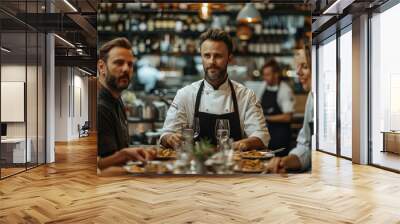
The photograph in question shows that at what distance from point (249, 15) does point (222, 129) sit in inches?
44.8

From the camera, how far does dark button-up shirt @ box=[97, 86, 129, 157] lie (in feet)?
12.9

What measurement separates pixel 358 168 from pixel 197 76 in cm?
→ 495

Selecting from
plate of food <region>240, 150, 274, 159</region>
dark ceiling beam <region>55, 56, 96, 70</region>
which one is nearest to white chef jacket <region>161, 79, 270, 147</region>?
plate of food <region>240, 150, 274, 159</region>

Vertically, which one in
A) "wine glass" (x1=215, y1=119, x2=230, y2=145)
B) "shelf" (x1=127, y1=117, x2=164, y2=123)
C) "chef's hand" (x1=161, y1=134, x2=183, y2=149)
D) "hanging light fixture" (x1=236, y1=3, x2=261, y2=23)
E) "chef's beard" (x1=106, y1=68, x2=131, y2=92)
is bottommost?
"chef's hand" (x1=161, y1=134, x2=183, y2=149)

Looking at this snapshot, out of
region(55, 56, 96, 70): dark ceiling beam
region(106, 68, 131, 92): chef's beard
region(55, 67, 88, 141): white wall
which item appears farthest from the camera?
region(55, 67, 88, 141): white wall

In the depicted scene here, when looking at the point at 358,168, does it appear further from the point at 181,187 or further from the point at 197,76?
the point at 197,76

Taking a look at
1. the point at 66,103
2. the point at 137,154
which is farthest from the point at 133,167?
the point at 66,103

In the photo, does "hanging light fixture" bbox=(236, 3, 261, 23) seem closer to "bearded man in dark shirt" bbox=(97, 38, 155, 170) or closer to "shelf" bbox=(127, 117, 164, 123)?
"bearded man in dark shirt" bbox=(97, 38, 155, 170)

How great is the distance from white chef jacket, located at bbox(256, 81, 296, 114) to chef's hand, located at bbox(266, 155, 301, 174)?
0.47m

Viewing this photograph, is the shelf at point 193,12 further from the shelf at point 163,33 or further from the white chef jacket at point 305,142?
the white chef jacket at point 305,142

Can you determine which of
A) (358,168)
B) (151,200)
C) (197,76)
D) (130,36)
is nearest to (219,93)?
(197,76)

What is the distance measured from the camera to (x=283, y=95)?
417cm

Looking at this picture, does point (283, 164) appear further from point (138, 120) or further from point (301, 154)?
point (138, 120)

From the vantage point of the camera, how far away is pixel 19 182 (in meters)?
6.39
